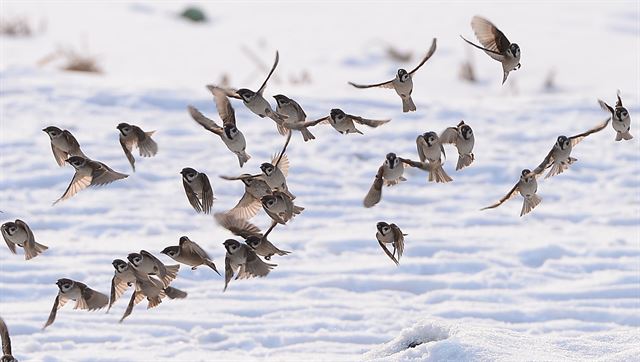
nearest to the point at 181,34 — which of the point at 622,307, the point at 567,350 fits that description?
the point at 622,307

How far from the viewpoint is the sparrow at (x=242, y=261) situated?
3.58 metres

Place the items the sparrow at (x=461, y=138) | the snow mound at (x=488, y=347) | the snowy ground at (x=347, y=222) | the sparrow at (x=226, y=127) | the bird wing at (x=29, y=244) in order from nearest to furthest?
the sparrow at (x=226, y=127) → the sparrow at (x=461, y=138) → the bird wing at (x=29, y=244) → the snow mound at (x=488, y=347) → the snowy ground at (x=347, y=222)

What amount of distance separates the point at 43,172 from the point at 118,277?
3883 millimetres

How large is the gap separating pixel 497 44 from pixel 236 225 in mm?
962

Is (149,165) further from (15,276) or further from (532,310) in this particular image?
(532,310)

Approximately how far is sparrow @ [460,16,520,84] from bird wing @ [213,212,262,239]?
34.7 inches

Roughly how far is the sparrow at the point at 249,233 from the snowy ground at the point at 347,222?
629 mm

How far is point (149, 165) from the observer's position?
7.62 metres

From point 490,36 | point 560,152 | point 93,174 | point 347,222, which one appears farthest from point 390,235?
point 347,222

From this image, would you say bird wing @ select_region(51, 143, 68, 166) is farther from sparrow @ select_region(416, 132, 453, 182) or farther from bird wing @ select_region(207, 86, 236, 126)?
Answer: sparrow @ select_region(416, 132, 453, 182)

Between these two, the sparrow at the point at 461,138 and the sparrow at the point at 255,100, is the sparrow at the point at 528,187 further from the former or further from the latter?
the sparrow at the point at 255,100

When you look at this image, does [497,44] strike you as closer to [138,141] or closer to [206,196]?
[206,196]

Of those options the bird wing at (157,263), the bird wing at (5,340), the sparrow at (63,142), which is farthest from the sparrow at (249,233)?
the bird wing at (5,340)

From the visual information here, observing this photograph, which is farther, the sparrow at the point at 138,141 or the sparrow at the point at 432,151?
the sparrow at the point at 138,141
